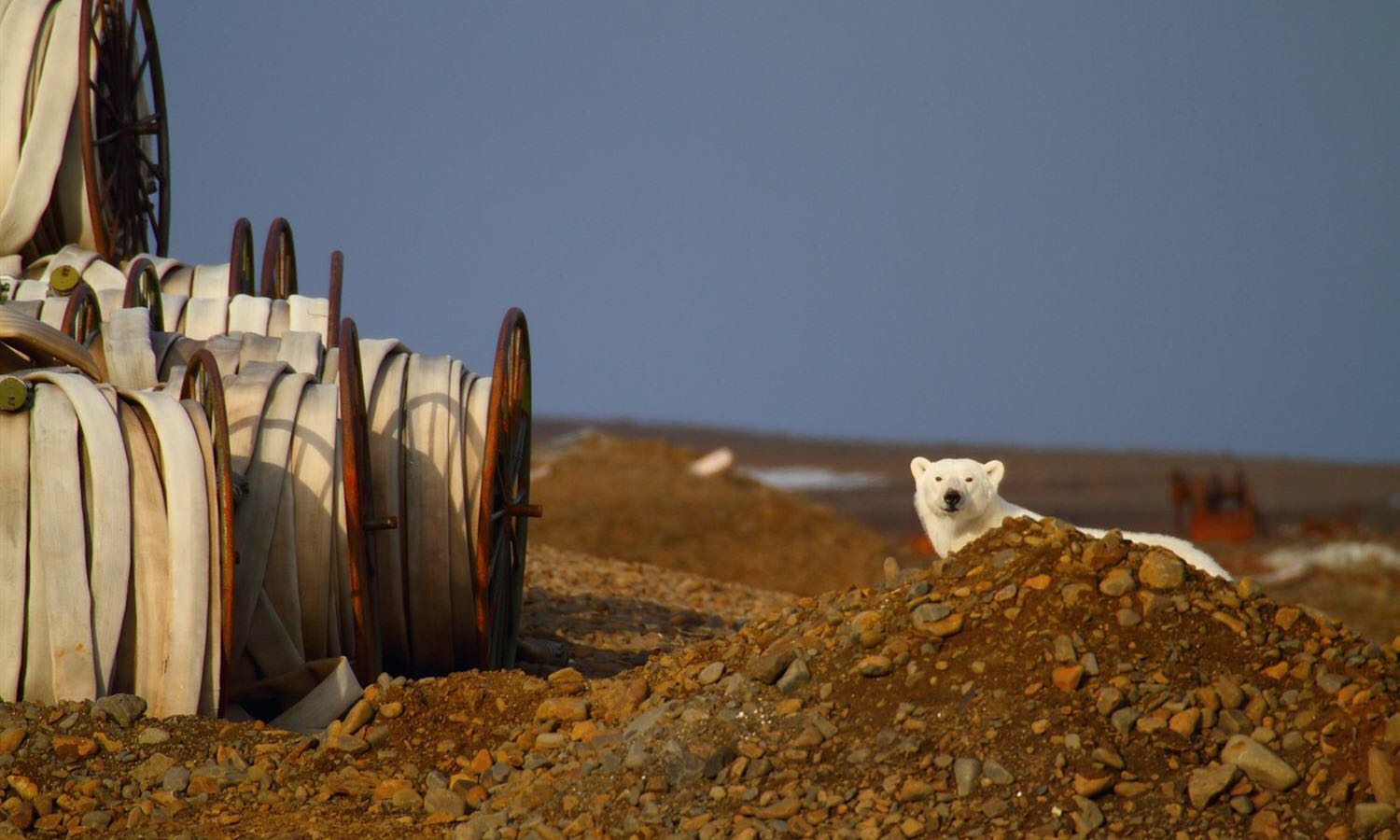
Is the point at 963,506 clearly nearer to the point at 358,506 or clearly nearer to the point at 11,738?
the point at 358,506

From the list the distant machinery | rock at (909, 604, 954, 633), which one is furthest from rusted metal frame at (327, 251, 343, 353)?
the distant machinery

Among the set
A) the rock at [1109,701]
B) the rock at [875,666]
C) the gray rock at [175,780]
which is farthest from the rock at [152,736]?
the rock at [1109,701]

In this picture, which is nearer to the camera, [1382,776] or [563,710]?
[1382,776]

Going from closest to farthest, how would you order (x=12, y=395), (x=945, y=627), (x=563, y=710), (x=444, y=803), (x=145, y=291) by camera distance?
1. (x=444, y=803)
2. (x=945, y=627)
3. (x=563, y=710)
4. (x=12, y=395)
5. (x=145, y=291)

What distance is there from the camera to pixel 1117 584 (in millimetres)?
6176

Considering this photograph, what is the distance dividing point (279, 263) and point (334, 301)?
7.70 feet

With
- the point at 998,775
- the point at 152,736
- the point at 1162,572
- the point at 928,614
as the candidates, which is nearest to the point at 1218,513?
the point at 1162,572

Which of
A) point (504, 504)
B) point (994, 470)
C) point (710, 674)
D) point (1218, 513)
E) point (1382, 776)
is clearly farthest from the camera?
point (1218, 513)

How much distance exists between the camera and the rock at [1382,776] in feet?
17.7

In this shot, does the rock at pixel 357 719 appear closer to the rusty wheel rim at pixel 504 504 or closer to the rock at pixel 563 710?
the rock at pixel 563 710

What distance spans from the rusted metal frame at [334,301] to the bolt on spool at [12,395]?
2.53 meters

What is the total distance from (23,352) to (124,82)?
6.28 metres

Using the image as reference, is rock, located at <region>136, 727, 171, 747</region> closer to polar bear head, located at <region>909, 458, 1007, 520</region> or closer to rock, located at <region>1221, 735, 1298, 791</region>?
polar bear head, located at <region>909, 458, 1007, 520</region>

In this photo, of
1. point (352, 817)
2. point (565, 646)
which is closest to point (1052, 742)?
point (352, 817)
